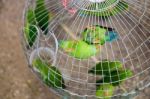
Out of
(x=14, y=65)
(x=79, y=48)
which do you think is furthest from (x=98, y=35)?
(x=14, y=65)

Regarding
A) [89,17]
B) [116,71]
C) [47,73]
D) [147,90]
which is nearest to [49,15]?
[89,17]

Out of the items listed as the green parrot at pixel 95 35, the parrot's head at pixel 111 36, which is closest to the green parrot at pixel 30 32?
the green parrot at pixel 95 35

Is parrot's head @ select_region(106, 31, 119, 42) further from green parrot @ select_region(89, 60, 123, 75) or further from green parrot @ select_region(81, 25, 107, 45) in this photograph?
green parrot @ select_region(89, 60, 123, 75)

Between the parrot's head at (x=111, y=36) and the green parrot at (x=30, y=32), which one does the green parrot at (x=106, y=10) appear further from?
the green parrot at (x=30, y=32)

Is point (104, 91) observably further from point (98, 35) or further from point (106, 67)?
point (98, 35)

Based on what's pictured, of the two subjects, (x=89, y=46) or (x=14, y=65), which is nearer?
(x=89, y=46)

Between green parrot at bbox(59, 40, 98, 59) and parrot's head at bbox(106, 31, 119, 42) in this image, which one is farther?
parrot's head at bbox(106, 31, 119, 42)

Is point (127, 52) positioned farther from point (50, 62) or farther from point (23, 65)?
point (23, 65)

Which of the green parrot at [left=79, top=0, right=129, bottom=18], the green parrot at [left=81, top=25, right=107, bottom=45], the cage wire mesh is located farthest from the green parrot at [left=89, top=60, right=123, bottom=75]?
the green parrot at [left=79, top=0, right=129, bottom=18]
